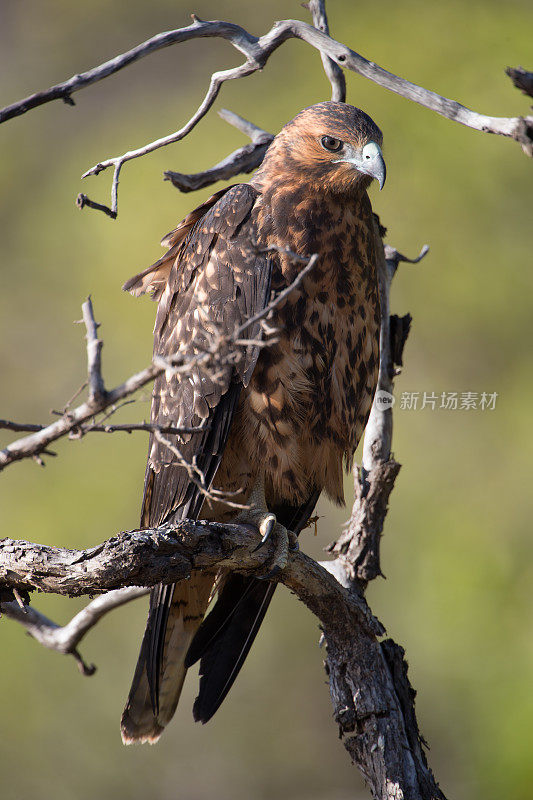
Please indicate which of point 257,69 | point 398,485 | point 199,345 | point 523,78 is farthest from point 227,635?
point 398,485

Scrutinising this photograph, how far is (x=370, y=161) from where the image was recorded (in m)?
2.89

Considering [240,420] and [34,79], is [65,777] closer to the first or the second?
[240,420]

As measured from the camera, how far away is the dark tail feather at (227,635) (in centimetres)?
314

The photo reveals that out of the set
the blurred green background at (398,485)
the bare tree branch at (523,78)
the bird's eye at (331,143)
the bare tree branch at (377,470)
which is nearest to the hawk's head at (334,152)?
A: the bird's eye at (331,143)

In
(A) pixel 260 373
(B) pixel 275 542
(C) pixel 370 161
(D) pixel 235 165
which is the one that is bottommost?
(B) pixel 275 542

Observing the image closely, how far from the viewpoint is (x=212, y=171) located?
3434mm

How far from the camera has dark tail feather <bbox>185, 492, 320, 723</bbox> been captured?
3141mm

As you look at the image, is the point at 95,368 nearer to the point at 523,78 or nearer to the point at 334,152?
the point at 523,78

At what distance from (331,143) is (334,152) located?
0.05 metres

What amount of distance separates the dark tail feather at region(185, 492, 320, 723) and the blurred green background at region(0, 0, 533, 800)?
3.26 m

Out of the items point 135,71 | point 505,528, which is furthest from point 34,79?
point 505,528

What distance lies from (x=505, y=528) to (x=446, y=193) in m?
2.96

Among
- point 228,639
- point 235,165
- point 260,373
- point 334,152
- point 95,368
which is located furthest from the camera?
point 235,165

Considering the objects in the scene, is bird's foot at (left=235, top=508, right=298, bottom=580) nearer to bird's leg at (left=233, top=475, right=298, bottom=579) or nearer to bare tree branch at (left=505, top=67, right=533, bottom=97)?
bird's leg at (left=233, top=475, right=298, bottom=579)
